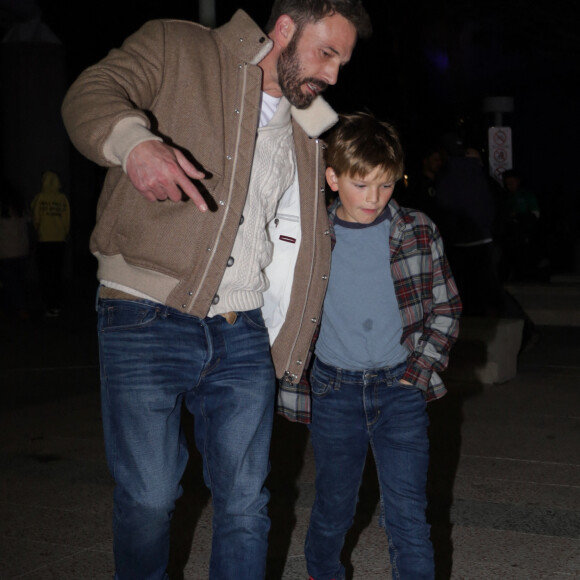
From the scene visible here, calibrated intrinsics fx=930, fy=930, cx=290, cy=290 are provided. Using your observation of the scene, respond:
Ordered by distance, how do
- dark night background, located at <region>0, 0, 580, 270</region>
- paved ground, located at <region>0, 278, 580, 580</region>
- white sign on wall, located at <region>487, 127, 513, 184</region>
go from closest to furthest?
paved ground, located at <region>0, 278, 580, 580</region>, white sign on wall, located at <region>487, 127, 513, 184</region>, dark night background, located at <region>0, 0, 580, 270</region>

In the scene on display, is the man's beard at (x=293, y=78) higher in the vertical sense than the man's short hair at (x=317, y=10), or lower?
lower

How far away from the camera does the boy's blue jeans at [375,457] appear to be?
3195 mm

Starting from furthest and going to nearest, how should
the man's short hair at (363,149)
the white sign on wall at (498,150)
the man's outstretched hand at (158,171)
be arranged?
the white sign on wall at (498,150) < the man's short hair at (363,149) < the man's outstretched hand at (158,171)

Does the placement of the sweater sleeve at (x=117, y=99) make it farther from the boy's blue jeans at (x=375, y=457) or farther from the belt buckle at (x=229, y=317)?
the boy's blue jeans at (x=375, y=457)

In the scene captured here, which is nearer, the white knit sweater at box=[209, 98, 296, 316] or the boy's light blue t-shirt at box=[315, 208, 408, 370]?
the white knit sweater at box=[209, 98, 296, 316]

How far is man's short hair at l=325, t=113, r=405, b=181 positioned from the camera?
10.6 ft

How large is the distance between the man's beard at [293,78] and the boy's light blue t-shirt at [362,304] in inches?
24.1

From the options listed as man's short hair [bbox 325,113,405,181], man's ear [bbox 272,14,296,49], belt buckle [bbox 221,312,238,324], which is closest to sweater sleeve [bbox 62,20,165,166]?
man's ear [bbox 272,14,296,49]

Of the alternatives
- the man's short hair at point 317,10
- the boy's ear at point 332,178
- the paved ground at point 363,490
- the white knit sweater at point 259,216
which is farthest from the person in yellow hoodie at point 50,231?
the man's short hair at point 317,10

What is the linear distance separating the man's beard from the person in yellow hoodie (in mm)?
9590

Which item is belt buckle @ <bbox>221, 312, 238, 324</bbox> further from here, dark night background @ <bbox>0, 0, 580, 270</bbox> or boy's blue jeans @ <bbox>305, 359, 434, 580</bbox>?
dark night background @ <bbox>0, 0, 580, 270</bbox>

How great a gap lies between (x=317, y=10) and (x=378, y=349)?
117cm

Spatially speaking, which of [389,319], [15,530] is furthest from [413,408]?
[15,530]

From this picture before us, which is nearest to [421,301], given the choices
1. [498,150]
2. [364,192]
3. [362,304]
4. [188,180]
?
[362,304]
